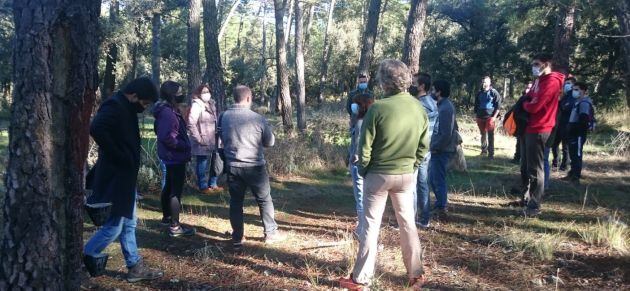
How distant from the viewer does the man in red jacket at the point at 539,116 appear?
589cm

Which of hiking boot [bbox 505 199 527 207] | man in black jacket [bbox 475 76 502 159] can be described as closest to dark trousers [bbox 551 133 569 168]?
man in black jacket [bbox 475 76 502 159]

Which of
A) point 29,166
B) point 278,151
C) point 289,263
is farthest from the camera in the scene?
point 278,151

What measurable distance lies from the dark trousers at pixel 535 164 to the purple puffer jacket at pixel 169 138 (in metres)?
4.26

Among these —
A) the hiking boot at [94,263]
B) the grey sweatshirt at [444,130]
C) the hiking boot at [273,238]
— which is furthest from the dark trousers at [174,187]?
the grey sweatshirt at [444,130]

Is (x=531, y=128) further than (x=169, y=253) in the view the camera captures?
Yes

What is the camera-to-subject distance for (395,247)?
17.5 ft

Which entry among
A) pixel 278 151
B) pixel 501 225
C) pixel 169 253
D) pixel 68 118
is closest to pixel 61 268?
pixel 68 118

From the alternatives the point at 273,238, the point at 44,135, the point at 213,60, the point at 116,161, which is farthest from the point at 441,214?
the point at 213,60

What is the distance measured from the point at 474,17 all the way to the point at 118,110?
83.4 ft

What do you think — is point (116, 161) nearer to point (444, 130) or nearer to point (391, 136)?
point (391, 136)

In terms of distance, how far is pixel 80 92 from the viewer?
120 inches

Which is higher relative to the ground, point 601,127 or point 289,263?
point 601,127

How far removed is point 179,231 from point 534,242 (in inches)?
155

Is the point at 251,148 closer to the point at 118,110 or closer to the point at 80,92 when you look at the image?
the point at 118,110
